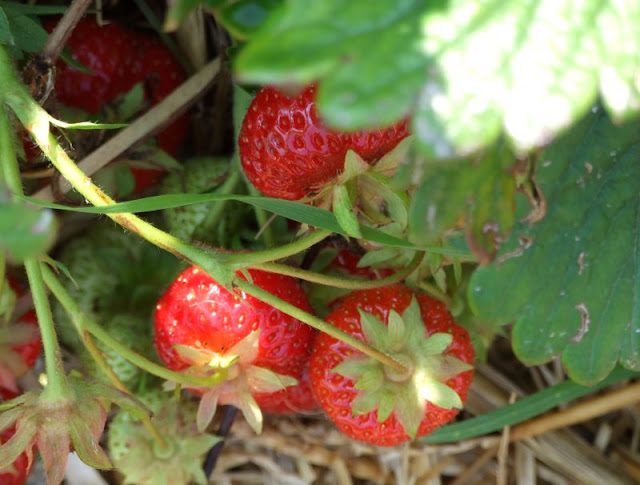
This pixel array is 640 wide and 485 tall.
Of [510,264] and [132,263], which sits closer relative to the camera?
[510,264]

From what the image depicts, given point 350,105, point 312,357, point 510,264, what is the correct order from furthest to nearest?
point 312,357 < point 510,264 < point 350,105

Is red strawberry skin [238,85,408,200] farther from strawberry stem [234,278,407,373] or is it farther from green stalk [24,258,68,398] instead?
green stalk [24,258,68,398]

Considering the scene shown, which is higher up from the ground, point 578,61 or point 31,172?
point 578,61

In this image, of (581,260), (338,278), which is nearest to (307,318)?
(338,278)

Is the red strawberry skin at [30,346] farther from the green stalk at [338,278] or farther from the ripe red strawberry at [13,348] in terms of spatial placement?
the green stalk at [338,278]

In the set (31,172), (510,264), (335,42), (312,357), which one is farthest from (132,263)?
(335,42)

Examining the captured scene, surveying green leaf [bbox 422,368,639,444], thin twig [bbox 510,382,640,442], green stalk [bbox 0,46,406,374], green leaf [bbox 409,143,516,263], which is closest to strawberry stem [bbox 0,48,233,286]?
green stalk [bbox 0,46,406,374]

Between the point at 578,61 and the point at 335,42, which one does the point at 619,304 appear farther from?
the point at 335,42
